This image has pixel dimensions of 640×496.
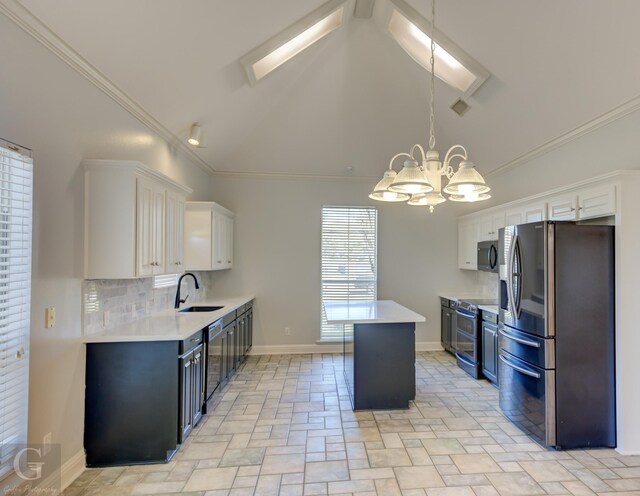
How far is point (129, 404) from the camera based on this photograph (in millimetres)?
2434

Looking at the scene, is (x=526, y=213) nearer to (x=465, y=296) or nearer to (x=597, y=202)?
(x=597, y=202)

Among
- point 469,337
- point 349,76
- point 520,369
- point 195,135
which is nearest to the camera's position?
point 520,369

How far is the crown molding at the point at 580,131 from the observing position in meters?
2.83

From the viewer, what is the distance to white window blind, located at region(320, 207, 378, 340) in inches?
211

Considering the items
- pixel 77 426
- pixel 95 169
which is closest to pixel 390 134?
pixel 95 169

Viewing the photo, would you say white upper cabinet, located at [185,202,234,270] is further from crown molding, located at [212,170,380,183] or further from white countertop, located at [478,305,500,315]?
white countertop, located at [478,305,500,315]

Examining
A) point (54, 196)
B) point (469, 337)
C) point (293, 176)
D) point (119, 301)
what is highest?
point (293, 176)

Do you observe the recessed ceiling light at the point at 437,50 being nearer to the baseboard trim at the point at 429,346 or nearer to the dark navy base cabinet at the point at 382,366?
the dark navy base cabinet at the point at 382,366

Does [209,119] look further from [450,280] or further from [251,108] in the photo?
→ [450,280]

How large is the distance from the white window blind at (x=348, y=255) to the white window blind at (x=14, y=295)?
12.7 ft

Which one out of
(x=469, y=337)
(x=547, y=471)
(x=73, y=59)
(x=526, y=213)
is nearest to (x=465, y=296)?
(x=469, y=337)

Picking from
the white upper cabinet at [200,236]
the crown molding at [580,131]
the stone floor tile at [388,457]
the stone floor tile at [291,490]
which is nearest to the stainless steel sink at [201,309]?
the white upper cabinet at [200,236]

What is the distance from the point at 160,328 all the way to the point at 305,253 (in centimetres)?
287

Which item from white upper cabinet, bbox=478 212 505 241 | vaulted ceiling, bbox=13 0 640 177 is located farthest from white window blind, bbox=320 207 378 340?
white upper cabinet, bbox=478 212 505 241
